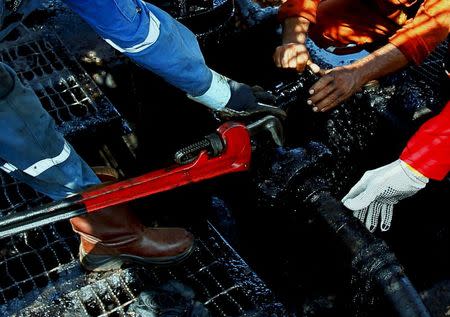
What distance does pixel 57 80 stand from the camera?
4.04 m

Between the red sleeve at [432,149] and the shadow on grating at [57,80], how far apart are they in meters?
2.28

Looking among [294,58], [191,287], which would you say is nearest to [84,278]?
[191,287]

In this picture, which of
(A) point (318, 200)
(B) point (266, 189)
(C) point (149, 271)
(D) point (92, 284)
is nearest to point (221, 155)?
(B) point (266, 189)

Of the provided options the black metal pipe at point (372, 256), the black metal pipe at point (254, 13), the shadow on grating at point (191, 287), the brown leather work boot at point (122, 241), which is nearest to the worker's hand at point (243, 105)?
the black metal pipe at point (372, 256)

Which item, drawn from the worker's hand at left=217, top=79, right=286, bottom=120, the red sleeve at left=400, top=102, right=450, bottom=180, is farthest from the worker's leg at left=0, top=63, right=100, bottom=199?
the red sleeve at left=400, top=102, right=450, bottom=180

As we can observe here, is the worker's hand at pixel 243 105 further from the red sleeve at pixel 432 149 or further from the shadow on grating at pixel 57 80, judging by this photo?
the shadow on grating at pixel 57 80

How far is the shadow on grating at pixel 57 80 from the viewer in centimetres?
373

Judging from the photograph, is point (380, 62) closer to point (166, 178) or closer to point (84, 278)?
point (166, 178)

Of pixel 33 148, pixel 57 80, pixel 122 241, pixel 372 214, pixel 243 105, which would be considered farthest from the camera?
pixel 57 80

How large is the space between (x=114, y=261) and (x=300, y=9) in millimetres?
2722

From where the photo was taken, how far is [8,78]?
7.90 feet

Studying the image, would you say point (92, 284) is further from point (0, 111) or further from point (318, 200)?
point (318, 200)

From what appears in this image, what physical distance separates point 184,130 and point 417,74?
2.21m

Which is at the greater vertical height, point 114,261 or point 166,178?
point 166,178
